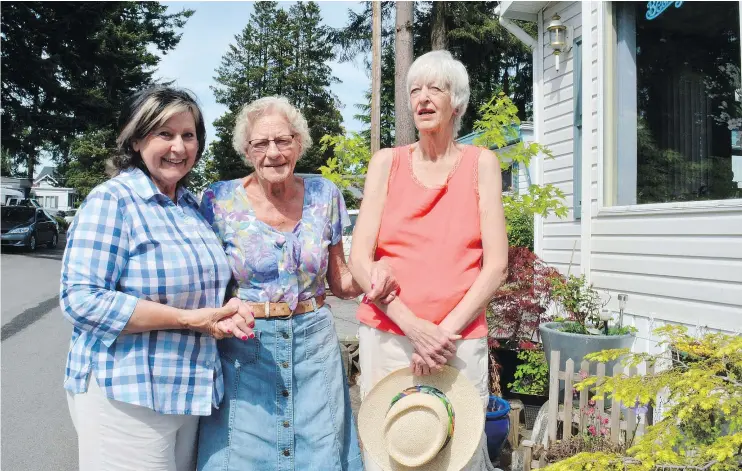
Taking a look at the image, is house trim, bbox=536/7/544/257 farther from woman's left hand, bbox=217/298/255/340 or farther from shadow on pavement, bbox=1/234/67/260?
shadow on pavement, bbox=1/234/67/260

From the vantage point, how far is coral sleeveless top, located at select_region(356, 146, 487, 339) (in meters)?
1.98

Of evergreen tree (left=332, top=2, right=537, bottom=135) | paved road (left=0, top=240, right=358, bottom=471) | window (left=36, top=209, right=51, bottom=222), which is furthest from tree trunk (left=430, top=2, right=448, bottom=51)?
window (left=36, top=209, right=51, bottom=222)

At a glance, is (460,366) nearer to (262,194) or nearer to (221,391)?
(221,391)

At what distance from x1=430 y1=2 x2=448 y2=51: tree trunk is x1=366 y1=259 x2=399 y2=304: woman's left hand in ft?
53.4

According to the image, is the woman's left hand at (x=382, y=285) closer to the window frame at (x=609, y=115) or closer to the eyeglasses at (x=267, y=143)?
the eyeglasses at (x=267, y=143)

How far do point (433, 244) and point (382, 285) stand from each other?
9.1 inches

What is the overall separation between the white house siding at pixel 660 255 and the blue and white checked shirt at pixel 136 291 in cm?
371

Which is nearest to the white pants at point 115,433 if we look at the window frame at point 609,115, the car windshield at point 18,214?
the window frame at point 609,115

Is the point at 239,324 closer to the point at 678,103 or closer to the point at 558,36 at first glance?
the point at 678,103

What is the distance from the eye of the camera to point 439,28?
17297mm

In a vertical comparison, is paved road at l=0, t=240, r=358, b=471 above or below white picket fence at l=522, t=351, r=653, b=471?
below

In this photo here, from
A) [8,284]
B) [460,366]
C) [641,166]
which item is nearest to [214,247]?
[460,366]

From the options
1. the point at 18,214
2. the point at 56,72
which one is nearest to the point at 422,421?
the point at 56,72

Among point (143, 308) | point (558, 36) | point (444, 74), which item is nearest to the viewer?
point (143, 308)
